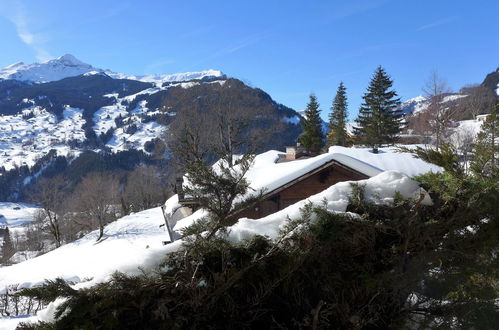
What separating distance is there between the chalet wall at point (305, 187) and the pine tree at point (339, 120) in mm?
32666

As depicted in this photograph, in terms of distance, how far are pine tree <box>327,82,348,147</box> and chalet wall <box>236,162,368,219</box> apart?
32.7 meters

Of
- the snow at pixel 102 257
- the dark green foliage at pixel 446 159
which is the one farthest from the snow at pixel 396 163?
the dark green foliage at pixel 446 159

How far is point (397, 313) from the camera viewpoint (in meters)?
3.30

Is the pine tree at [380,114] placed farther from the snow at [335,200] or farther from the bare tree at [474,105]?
the snow at [335,200]

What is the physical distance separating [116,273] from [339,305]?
2058 millimetres

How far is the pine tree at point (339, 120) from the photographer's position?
4572cm

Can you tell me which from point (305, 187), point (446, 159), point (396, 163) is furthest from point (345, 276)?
point (396, 163)

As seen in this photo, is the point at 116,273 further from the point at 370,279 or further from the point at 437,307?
the point at 437,307

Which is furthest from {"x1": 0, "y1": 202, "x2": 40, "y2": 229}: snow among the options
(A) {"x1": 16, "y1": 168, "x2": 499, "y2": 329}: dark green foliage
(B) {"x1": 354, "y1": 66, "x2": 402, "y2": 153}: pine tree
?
(A) {"x1": 16, "y1": 168, "x2": 499, "y2": 329}: dark green foliage

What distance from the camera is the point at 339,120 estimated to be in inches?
1993

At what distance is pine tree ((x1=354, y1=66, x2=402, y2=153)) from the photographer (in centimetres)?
4000

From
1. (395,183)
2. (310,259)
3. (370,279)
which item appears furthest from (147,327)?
(395,183)

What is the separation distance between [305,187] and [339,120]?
39504 millimetres

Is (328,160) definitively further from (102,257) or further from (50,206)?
(50,206)
